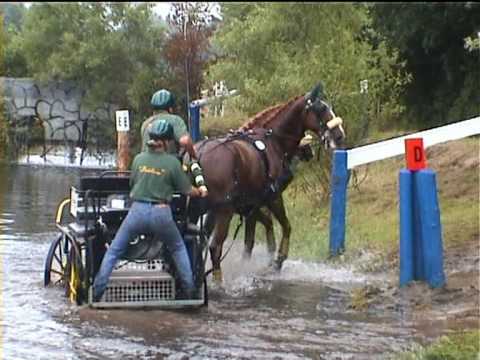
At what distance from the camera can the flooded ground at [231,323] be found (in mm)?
8562

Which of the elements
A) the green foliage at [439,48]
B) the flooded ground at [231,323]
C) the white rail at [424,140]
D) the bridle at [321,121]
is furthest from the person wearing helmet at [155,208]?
the green foliage at [439,48]

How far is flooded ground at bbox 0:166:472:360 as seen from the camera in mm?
8562

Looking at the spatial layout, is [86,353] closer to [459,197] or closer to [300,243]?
[300,243]

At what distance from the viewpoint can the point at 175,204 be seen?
1059cm

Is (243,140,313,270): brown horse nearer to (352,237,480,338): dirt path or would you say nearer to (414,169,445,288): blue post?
(352,237,480,338): dirt path

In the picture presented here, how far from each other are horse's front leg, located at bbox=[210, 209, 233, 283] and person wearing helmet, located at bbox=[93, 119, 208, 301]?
1584 mm

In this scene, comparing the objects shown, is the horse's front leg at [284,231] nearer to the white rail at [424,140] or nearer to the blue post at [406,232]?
the white rail at [424,140]

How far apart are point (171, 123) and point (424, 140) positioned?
119 inches

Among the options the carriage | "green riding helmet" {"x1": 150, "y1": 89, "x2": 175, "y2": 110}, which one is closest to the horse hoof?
the carriage

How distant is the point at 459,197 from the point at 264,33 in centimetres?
609

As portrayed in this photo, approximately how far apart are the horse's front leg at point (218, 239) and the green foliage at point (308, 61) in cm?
607

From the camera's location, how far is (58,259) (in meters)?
11.5

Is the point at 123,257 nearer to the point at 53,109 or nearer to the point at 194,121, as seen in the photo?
the point at 194,121

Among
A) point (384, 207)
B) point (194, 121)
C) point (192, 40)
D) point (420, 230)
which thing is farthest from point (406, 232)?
point (192, 40)
